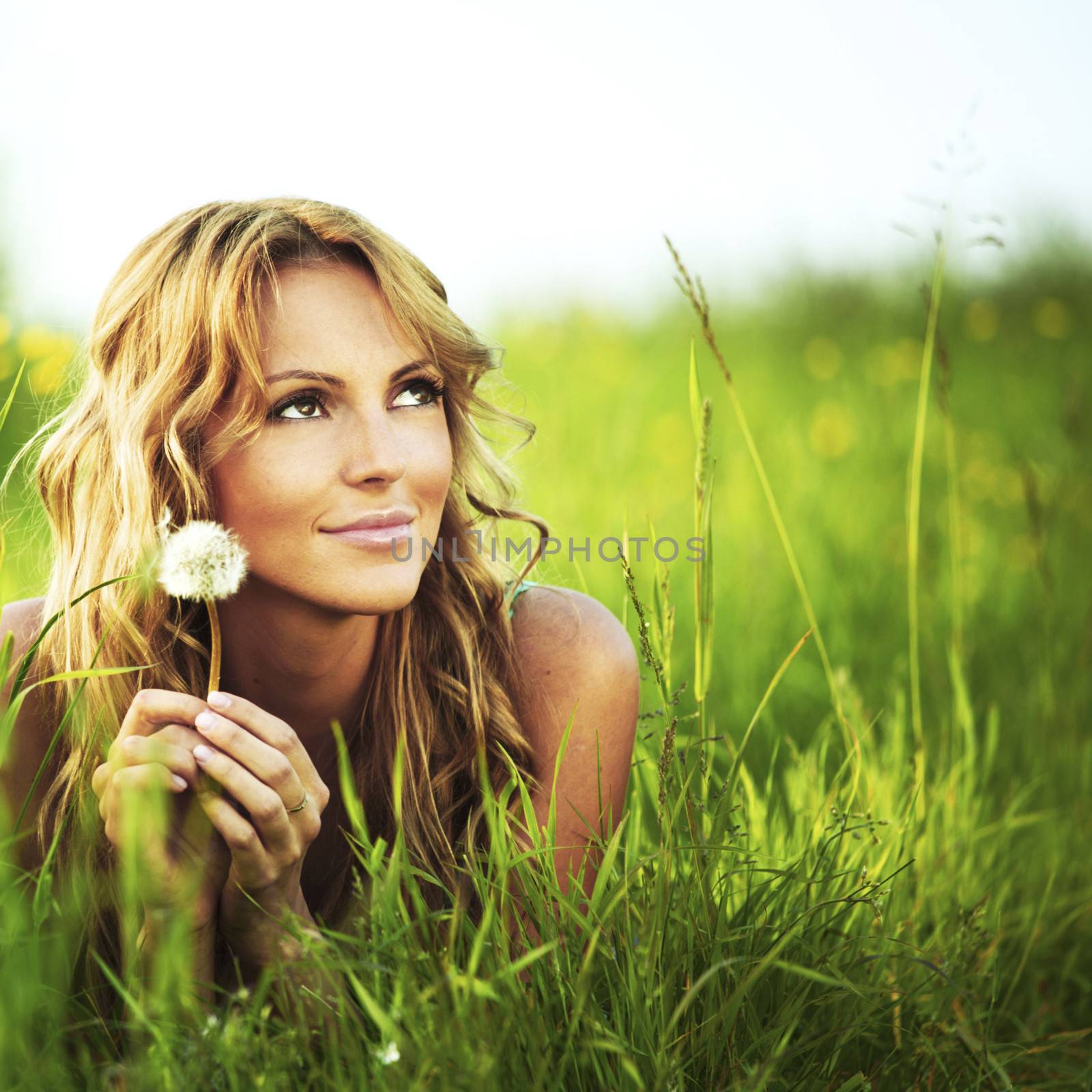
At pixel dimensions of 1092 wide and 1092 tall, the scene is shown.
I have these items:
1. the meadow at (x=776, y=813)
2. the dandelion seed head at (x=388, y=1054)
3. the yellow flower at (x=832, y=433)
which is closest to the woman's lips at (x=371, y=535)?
the meadow at (x=776, y=813)

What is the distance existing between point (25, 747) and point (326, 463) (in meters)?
0.84

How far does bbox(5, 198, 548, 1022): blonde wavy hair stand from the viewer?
198 centimetres

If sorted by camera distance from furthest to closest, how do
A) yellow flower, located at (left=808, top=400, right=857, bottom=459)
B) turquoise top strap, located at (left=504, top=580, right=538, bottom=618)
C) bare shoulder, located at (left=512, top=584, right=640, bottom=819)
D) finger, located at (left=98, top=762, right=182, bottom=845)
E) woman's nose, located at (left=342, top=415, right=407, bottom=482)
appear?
yellow flower, located at (left=808, top=400, right=857, bottom=459)
turquoise top strap, located at (left=504, top=580, right=538, bottom=618)
bare shoulder, located at (left=512, top=584, right=640, bottom=819)
woman's nose, located at (left=342, top=415, right=407, bottom=482)
finger, located at (left=98, top=762, right=182, bottom=845)

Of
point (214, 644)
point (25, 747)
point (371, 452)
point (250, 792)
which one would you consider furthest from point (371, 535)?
point (25, 747)

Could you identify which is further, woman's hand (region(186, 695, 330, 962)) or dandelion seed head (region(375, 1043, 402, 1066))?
woman's hand (region(186, 695, 330, 962))

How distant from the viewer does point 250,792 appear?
169cm

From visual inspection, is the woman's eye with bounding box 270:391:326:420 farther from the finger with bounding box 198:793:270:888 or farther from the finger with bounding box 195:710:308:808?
the finger with bounding box 198:793:270:888

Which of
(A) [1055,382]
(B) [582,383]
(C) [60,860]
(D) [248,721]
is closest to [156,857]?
(D) [248,721]

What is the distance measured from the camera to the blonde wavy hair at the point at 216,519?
6.50ft

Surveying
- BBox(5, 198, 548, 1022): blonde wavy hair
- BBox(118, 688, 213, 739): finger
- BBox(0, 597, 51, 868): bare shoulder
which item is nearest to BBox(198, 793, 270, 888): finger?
BBox(118, 688, 213, 739): finger

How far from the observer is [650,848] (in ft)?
7.00

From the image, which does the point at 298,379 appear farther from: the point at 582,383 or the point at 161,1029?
the point at 582,383

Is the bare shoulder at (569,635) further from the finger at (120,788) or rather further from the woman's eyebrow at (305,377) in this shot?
the finger at (120,788)

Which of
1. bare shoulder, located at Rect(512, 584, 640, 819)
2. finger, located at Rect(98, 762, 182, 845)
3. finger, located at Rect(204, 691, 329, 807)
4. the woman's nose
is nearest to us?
finger, located at Rect(98, 762, 182, 845)
